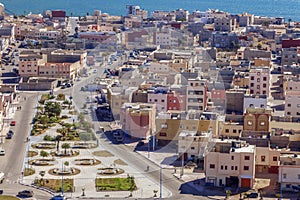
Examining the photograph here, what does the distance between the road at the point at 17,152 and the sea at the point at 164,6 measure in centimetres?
2364

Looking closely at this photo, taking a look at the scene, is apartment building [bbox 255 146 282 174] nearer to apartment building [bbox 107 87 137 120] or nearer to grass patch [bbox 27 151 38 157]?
grass patch [bbox 27 151 38 157]

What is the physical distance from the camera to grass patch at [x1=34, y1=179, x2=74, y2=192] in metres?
6.98

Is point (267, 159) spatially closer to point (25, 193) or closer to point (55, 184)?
point (55, 184)

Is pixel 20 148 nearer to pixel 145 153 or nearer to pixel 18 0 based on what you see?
pixel 145 153

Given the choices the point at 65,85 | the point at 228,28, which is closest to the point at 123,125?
the point at 65,85

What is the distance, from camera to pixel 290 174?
7.13 meters

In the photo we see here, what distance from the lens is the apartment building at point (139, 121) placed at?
891 cm

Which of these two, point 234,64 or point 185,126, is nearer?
point 185,126

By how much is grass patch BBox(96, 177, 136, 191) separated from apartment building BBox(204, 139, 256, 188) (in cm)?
76

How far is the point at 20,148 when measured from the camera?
8.42m

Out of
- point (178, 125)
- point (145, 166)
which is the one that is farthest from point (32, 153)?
point (178, 125)

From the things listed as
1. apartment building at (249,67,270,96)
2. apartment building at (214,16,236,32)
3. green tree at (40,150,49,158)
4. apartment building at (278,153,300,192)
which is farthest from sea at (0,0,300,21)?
apartment building at (278,153,300,192)

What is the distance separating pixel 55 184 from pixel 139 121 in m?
2.04

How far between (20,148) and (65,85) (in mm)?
4256
